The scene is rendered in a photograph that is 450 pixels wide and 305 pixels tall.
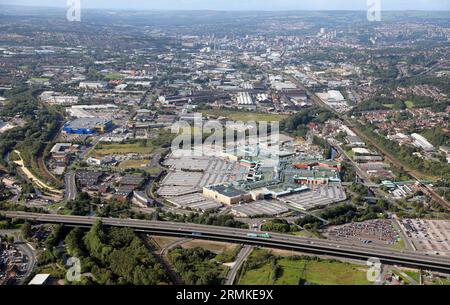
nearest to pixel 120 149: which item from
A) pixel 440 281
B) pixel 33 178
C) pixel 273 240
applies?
pixel 33 178

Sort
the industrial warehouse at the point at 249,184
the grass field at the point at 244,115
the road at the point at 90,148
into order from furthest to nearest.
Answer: the grass field at the point at 244,115 → the road at the point at 90,148 → the industrial warehouse at the point at 249,184

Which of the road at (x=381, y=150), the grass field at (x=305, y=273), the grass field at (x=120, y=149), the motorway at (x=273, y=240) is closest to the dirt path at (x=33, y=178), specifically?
the motorway at (x=273, y=240)

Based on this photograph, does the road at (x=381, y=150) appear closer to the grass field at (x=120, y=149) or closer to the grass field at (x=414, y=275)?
the grass field at (x=414, y=275)

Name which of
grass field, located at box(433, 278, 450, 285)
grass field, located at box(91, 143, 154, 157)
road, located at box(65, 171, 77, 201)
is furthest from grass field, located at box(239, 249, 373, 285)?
grass field, located at box(91, 143, 154, 157)

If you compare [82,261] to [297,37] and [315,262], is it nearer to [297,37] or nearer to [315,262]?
[315,262]

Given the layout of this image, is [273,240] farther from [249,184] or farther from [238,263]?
[249,184]

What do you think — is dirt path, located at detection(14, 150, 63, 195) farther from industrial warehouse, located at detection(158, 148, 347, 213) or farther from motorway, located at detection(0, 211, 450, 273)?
industrial warehouse, located at detection(158, 148, 347, 213)
